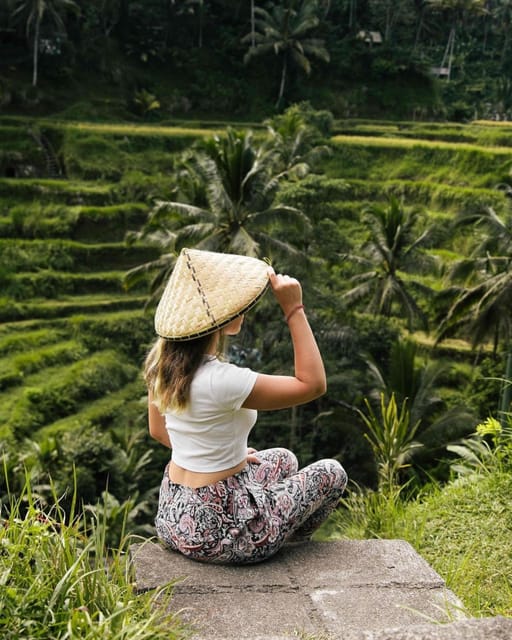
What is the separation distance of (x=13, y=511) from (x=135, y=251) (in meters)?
23.6

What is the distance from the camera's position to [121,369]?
20.4 m

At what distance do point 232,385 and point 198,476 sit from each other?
0.40 m

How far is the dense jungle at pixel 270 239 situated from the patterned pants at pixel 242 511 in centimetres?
32

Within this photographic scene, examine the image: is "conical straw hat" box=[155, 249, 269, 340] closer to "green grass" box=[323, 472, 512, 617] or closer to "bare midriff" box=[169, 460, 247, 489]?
"bare midriff" box=[169, 460, 247, 489]

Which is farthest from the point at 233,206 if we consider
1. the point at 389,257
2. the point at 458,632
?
the point at 458,632

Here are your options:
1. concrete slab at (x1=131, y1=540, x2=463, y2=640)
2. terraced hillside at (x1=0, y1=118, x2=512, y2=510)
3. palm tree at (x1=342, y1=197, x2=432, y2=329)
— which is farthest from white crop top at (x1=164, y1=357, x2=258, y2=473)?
palm tree at (x1=342, y1=197, x2=432, y2=329)

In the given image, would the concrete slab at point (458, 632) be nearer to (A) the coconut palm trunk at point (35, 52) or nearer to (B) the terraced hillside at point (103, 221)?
(B) the terraced hillside at point (103, 221)

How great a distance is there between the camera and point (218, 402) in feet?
8.96

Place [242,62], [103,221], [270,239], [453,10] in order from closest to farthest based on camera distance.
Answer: [270,239], [103,221], [242,62], [453,10]

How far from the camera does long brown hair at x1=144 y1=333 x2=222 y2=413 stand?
274cm

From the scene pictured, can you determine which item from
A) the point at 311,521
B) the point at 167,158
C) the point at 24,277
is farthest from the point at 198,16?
the point at 311,521

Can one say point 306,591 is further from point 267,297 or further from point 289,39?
point 289,39

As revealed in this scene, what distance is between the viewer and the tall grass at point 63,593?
78.5 inches

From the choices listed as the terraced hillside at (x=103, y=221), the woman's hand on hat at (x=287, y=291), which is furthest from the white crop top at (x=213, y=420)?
the terraced hillside at (x=103, y=221)
